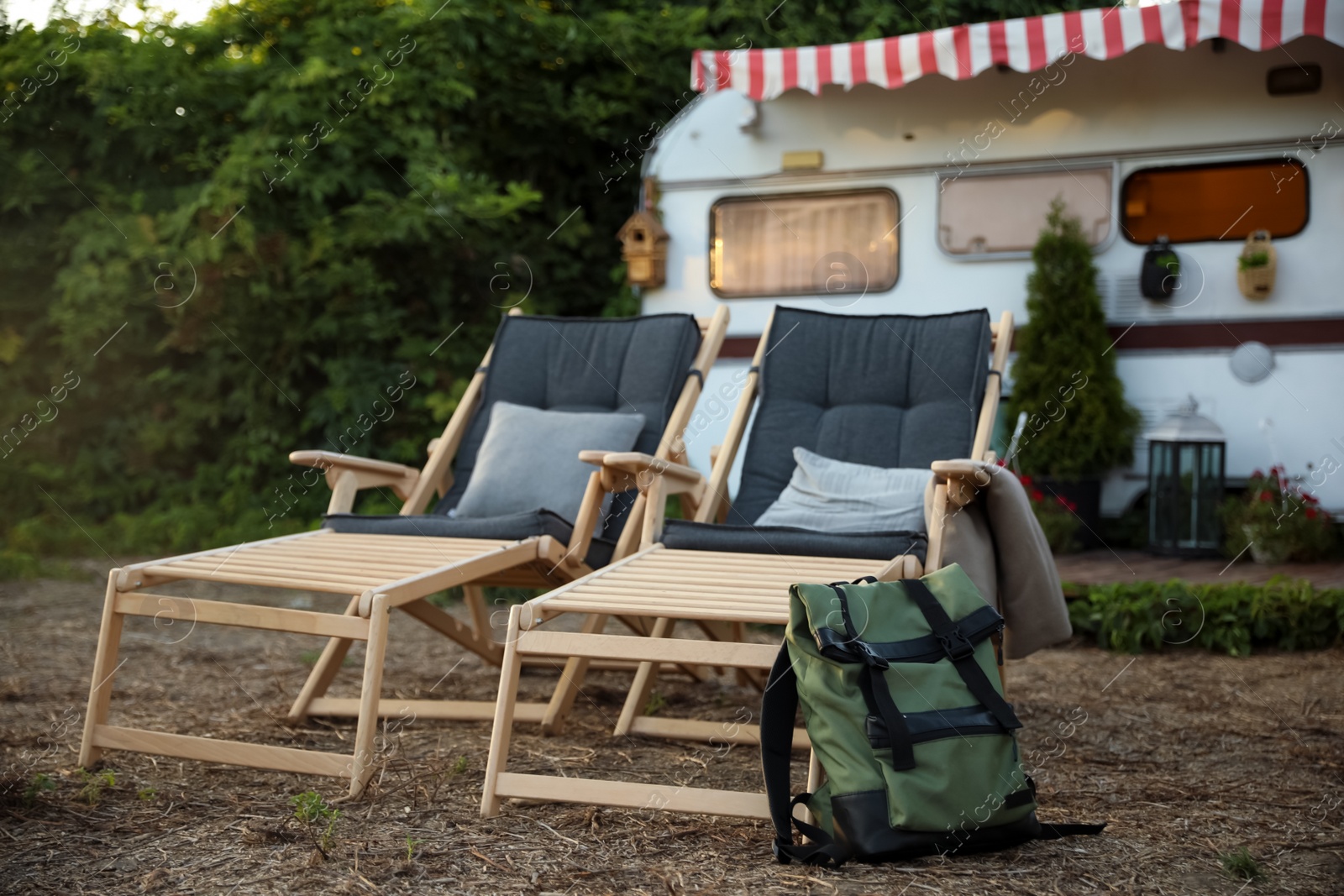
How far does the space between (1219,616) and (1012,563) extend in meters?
1.62

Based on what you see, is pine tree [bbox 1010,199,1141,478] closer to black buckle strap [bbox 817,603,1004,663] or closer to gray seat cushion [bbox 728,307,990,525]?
gray seat cushion [bbox 728,307,990,525]

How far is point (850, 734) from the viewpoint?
198 cm

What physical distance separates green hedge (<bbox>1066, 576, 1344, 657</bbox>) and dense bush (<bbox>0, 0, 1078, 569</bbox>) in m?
3.19

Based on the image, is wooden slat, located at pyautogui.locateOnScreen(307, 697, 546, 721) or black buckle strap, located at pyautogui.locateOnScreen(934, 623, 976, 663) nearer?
black buckle strap, located at pyautogui.locateOnScreen(934, 623, 976, 663)

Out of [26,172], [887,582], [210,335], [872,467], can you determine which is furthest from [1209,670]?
[26,172]

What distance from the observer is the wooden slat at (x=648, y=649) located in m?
2.09

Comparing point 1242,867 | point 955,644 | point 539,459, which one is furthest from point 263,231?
point 1242,867

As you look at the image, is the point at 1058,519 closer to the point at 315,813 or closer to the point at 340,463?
the point at 340,463

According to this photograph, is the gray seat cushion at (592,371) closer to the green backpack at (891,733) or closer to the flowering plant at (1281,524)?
the green backpack at (891,733)

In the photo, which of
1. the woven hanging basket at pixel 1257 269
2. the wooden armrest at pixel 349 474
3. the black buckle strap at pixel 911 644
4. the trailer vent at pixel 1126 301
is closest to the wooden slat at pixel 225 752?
the wooden armrest at pixel 349 474

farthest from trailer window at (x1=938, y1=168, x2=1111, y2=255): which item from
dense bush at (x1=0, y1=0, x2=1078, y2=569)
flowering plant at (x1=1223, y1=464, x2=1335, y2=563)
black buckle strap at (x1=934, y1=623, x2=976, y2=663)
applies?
black buckle strap at (x1=934, y1=623, x2=976, y2=663)

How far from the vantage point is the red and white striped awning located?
179 inches

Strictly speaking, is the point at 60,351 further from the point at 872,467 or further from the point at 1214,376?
the point at 1214,376

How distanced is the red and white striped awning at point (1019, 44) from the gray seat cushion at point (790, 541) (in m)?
2.97
